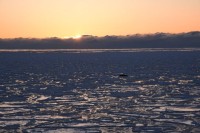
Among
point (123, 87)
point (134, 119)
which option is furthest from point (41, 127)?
point (123, 87)

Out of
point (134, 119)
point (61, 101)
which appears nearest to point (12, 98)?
point (61, 101)

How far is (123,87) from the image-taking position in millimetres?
31078

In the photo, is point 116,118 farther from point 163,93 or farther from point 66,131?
point 163,93

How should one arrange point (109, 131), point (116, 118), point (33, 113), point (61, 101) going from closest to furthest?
point (109, 131) < point (116, 118) < point (33, 113) < point (61, 101)

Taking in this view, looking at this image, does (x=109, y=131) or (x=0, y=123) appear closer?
(x=109, y=131)

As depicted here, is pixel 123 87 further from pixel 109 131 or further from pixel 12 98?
pixel 109 131

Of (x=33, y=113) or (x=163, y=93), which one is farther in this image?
(x=163, y=93)

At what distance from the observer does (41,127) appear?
16.7 metres

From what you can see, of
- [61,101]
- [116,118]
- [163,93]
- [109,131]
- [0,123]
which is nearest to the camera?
[109,131]

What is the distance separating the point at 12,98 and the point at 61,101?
3.10m

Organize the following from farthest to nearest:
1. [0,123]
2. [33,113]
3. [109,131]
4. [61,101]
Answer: [61,101] → [33,113] → [0,123] → [109,131]

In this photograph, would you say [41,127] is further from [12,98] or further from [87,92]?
[87,92]

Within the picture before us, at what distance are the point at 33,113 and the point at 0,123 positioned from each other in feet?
8.79

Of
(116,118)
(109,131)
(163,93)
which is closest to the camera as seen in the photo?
(109,131)
